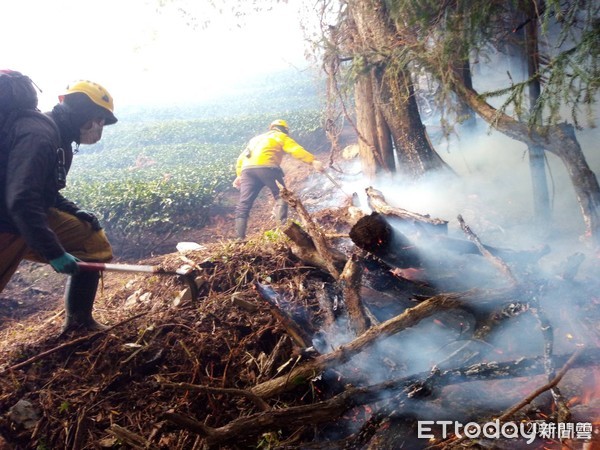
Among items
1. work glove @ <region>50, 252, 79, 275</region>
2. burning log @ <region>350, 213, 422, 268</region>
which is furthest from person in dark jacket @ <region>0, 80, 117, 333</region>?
burning log @ <region>350, 213, 422, 268</region>

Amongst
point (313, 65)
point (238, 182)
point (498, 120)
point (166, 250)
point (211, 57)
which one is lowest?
point (166, 250)

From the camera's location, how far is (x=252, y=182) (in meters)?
7.74

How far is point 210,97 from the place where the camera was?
2970 cm

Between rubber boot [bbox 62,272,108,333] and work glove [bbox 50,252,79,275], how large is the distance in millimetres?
334

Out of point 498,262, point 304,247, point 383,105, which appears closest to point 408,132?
point 383,105

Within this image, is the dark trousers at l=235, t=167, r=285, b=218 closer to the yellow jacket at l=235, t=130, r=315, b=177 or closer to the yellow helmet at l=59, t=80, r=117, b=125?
the yellow jacket at l=235, t=130, r=315, b=177

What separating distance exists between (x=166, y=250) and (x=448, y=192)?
589 centimetres

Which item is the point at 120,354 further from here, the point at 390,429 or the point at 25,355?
the point at 390,429

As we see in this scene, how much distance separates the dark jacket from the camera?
2.80 metres

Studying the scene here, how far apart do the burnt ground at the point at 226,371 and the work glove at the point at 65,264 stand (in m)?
0.64

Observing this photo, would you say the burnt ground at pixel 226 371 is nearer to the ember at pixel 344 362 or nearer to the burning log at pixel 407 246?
the ember at pixel 344 362

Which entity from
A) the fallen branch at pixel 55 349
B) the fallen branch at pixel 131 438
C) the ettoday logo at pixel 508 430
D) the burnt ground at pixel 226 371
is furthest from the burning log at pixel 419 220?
the fallen branch at pixel 131 438

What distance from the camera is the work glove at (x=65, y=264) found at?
307 cm

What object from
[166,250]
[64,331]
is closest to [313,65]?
[166,250]
